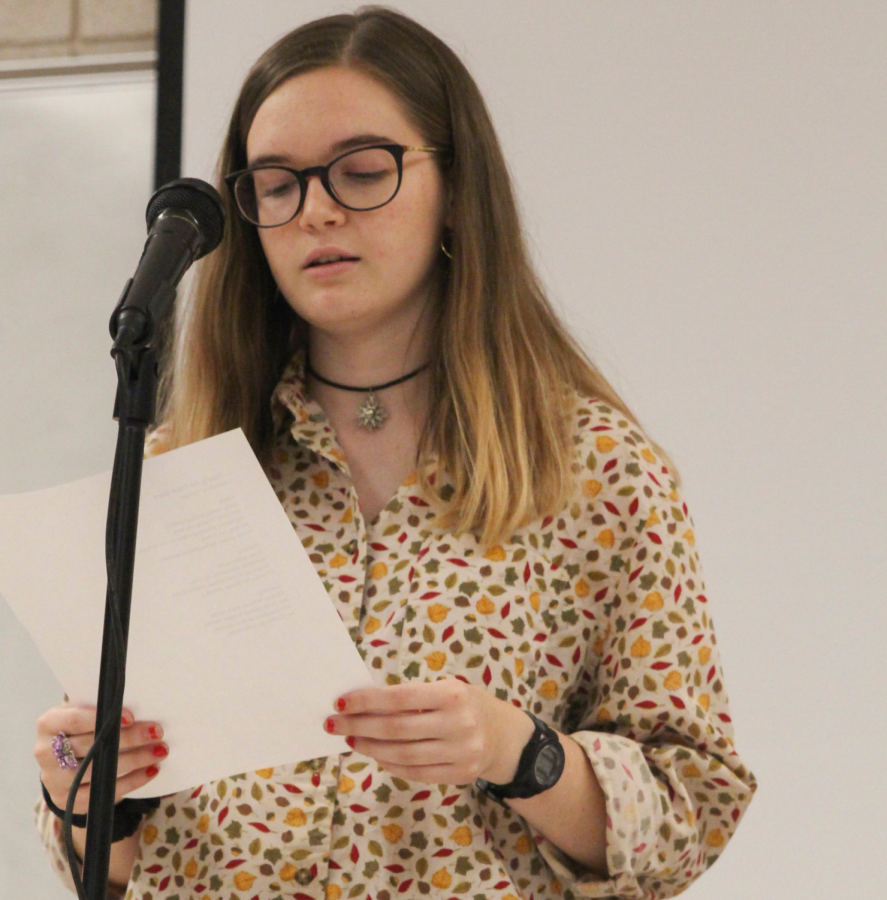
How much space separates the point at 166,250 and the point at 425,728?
46 cm

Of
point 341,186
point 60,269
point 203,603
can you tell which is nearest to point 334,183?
point 341,186

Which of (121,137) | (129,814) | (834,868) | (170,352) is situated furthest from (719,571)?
(121,137)

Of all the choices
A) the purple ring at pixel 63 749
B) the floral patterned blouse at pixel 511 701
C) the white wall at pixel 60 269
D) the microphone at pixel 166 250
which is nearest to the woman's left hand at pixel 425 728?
the floral patterned blouse at pixel 511 701

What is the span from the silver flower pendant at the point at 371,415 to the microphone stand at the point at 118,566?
601 millimetres

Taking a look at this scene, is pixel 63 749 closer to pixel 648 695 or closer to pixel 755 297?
pixel 648 695

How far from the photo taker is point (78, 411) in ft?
7.91

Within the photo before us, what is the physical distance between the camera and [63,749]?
1.13 metres

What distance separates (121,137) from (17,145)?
226 millimetres

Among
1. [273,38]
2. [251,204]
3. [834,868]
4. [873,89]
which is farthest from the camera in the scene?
[273,38]

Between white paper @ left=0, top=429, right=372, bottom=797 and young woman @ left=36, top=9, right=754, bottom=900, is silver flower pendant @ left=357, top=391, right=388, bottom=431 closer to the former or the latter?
young woman @ left=36, top=9, right=754, bottom=900

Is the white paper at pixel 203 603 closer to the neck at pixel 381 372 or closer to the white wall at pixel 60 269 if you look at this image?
the neck at pixel 381 372

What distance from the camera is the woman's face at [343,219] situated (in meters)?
1.34

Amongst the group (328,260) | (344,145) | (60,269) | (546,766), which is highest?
(344,145)

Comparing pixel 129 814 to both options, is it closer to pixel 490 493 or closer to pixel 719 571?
pixel 490 493
